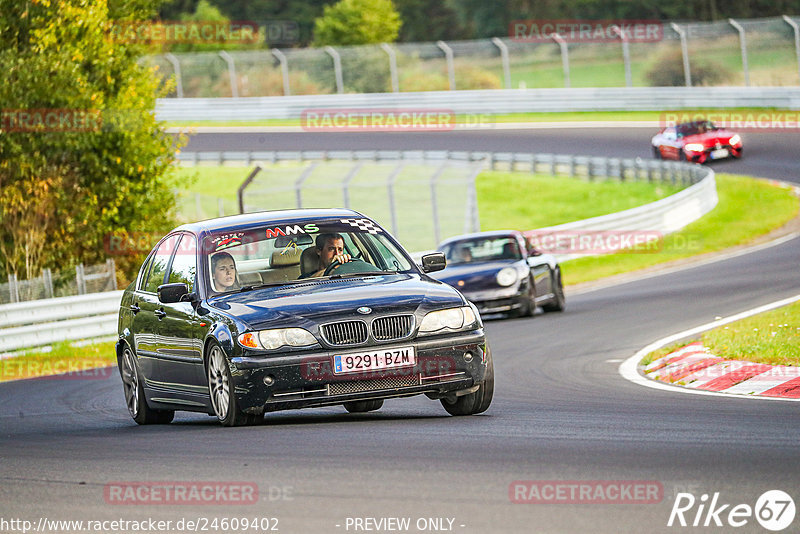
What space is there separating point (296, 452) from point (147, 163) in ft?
59.7

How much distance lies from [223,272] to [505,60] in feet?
140

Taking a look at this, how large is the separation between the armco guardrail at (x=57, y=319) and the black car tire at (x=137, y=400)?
819 centimetres

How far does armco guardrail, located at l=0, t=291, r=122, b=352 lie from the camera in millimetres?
18469

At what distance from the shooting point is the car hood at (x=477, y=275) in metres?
19.2

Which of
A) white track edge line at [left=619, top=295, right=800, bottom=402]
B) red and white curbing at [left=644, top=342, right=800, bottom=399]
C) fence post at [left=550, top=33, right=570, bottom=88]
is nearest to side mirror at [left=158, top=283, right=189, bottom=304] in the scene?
white track edge line at [left=619, top=295, right=800, bottom=402]

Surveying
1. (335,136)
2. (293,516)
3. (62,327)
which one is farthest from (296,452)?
(335,136)

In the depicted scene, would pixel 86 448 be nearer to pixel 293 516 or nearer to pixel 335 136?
pixel 293 516

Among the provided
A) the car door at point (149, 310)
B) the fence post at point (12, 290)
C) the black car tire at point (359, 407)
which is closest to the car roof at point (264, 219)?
the car door at point (149, 310)

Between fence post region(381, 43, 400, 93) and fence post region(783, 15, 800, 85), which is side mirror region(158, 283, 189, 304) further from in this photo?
fence post region(381, 43, 400, 93)

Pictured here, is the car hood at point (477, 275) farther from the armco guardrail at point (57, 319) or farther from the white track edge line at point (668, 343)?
the armco guardrail at point (57, 319)

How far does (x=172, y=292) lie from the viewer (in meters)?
9.41

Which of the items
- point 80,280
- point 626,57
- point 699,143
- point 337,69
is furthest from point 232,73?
point 80,280

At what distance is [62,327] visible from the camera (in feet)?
62.2

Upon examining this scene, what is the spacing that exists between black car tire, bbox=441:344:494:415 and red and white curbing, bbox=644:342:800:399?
213cm
